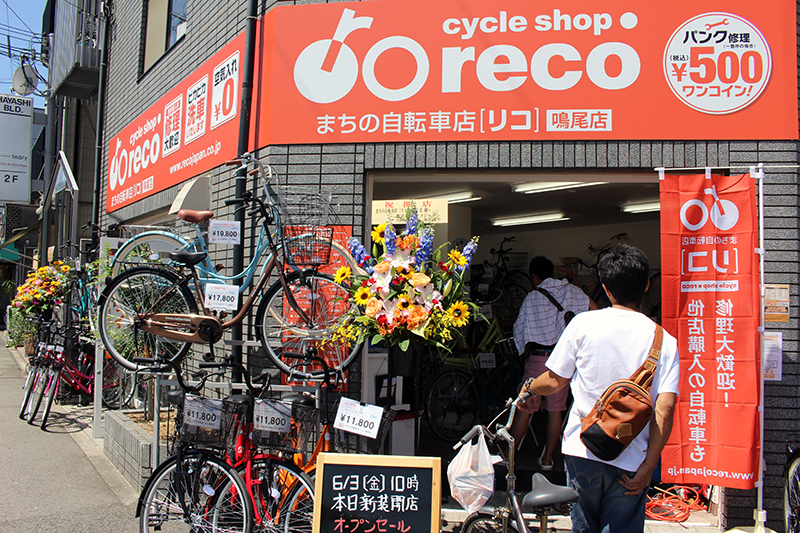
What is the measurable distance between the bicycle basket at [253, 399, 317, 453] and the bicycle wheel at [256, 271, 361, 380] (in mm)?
430

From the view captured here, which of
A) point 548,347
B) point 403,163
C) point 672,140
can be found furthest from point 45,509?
point 672,140

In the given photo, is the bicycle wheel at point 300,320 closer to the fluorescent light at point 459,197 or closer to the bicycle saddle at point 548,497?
the bicycle saddle at point 548,497

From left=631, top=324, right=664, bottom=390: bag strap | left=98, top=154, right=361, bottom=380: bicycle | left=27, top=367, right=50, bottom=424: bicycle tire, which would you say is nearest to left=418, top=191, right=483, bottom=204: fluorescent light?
left=98, top=154, right=361, bottom=380: bicycle

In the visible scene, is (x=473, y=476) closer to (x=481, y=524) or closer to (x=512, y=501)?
(x=512, y=501)

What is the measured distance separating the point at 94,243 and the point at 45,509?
5.63m

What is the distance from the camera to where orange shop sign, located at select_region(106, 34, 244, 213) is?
5836 mm

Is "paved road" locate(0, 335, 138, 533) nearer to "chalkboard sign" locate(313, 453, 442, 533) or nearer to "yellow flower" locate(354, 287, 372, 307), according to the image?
"chalkboard sign" locate(313, 453, 442, 533)

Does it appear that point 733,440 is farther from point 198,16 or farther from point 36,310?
point 36,310

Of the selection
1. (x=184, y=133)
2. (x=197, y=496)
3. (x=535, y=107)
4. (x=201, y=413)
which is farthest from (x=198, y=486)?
(x=184, y=133)

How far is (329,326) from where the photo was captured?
4.31 metres

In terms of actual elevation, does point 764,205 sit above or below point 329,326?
above

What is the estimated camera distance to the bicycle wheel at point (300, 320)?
4230 mm

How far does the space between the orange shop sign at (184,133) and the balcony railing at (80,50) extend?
3.74 meters

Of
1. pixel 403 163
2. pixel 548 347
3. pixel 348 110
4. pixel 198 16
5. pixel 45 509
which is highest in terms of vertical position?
pixel 198 16
